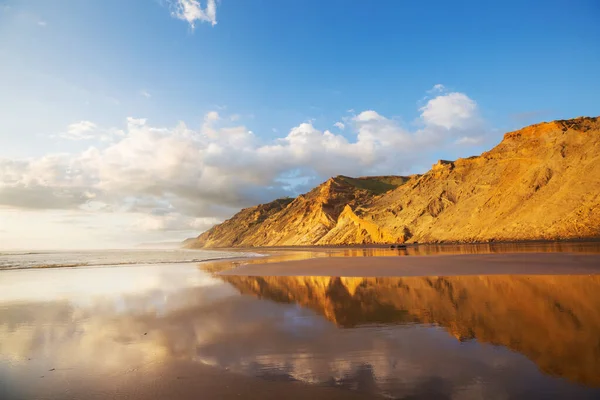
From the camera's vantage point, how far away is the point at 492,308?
25.8ft

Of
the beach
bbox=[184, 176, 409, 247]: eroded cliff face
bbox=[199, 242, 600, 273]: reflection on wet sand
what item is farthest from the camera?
bbox=[184, 176, 409, 247]: eroded cliff face

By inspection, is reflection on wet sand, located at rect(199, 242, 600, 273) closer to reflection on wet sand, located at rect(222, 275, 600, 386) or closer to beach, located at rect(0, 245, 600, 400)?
reflection on wet sand, located at rect(222, 275, 600, 386)

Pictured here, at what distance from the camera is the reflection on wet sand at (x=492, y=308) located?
5.03 meters

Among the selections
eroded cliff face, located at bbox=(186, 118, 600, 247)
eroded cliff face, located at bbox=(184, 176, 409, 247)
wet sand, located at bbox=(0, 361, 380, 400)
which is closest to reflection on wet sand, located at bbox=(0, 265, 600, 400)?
wet sand, located at bbox=(0, 361, 380, 400)

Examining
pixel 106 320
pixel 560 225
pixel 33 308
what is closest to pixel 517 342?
pixel 106 320

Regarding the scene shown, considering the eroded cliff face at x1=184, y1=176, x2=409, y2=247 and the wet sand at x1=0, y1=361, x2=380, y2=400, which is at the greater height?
the eroded cliff face at x1=184, y1=176, x2=409, y2=247

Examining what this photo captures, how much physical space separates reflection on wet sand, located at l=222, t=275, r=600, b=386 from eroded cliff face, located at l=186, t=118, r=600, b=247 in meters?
33.9

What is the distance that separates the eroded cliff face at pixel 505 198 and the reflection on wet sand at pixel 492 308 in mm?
33908

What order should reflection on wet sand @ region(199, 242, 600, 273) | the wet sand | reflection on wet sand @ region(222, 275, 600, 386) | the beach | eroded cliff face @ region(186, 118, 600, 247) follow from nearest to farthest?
the wet sand, the beach, reflection on wet sand @ region(222, 275, 600, 386), reflection on wet sand @ region(199, 242, 600, 273), eroded cliff face @ region(186, 118, 600, 247)

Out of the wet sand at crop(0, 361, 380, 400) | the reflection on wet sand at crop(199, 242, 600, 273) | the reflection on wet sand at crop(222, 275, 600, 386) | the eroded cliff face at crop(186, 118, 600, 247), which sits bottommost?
the reflection on wet sand at crop(199, 242, 600, 273)

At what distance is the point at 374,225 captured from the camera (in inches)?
2953

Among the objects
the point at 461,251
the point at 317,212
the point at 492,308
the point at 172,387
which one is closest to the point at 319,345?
the point at 172,387

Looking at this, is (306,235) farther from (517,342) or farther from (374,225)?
(517,342)

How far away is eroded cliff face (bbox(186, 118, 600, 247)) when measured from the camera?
38.3m
